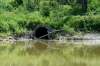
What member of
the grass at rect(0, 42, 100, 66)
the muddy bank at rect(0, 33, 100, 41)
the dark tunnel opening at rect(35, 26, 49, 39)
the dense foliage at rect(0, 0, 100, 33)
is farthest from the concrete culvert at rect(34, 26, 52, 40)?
the grass at rect(0, 42, 100, 66)

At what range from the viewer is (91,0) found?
2694 cm

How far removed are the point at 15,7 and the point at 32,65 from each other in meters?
13.8

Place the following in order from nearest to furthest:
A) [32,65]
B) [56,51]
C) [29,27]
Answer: [32,65]
[56,51]
[29,27]

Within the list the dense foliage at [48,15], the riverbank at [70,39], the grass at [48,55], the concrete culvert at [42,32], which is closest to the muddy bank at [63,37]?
the riverbank at [70,39]

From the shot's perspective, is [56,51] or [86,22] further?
[86,22]

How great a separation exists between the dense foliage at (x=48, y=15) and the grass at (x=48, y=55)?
3.18 m

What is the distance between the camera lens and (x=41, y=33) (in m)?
23.6

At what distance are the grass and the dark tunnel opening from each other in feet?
5.56

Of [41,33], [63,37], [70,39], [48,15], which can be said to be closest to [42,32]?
[41,33]

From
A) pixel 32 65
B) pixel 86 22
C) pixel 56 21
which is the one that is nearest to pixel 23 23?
pixel 56 21

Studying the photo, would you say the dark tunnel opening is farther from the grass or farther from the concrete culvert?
the grass

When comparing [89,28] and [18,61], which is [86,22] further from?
[18,61]

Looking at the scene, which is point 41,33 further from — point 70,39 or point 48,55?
point 48,55

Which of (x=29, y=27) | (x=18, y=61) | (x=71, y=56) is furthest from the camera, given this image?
(x=29, y=27)
